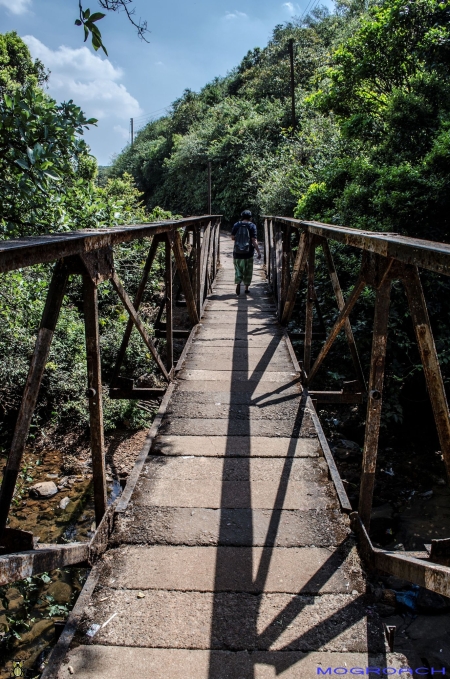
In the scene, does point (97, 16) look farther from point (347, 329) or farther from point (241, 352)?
point (241, 352)

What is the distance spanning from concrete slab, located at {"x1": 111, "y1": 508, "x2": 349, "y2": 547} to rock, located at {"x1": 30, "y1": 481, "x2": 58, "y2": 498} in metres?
3.36

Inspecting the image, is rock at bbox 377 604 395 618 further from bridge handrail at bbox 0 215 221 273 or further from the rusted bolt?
bridge handrail at bbox 0 215 221 273

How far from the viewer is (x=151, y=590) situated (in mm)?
1901

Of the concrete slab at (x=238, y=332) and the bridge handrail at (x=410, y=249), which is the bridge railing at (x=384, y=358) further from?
the concrete slab at (x=238, y=332)

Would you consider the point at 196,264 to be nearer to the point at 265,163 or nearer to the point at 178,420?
the point at 178,420

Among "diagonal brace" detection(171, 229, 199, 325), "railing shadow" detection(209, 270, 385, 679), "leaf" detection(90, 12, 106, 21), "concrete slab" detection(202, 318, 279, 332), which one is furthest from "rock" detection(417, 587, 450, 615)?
"leaf" detection(90, 12, 106, 21)

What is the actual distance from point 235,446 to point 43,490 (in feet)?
10.7

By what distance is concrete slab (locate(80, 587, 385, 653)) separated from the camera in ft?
5.50

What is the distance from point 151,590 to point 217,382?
85.5 inches

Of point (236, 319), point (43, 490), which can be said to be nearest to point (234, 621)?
point (43, 490)

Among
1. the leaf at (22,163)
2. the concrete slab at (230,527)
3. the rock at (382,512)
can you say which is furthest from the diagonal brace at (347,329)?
the rock at (382,512)

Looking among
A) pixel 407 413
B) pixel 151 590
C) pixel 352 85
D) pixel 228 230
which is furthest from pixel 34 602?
pixel 228 230

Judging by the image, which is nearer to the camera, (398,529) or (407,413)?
(398,529)

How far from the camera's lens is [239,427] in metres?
3.22
